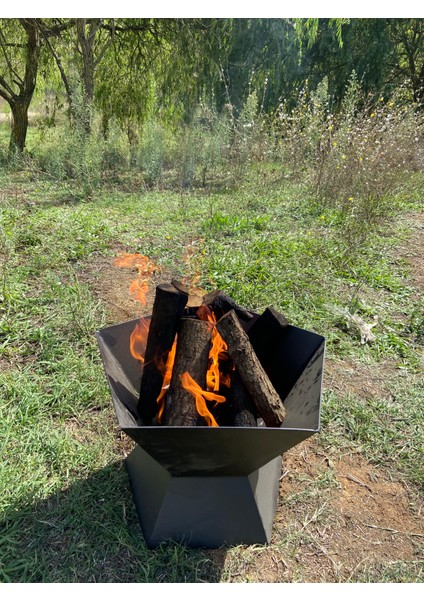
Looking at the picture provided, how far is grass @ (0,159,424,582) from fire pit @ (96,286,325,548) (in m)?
0.08

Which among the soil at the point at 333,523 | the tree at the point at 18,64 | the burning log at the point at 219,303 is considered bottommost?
the soil at the point at 333,523

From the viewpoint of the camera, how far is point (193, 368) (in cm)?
176

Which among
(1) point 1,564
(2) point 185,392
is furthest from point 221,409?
(1) point 1,564

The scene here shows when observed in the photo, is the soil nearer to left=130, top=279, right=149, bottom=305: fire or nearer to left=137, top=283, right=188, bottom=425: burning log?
left=137, top=283, right=188, bottom=425: burning log

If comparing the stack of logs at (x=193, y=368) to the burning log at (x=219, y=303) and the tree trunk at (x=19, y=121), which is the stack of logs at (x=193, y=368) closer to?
the burning log at (x=219, y=303)

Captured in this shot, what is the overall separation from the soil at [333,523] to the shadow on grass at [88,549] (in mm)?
144

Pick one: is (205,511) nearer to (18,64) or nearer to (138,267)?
(138,267)

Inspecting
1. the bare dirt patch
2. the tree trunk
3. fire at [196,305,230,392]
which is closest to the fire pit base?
fire at [196,305,230,392]

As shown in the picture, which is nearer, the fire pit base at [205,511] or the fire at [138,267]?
the fire pit base at [205,511]

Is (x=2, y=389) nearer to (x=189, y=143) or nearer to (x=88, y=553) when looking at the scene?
(x=88, y=553)

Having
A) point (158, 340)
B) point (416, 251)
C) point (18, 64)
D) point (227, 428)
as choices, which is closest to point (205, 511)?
point (227, 428)

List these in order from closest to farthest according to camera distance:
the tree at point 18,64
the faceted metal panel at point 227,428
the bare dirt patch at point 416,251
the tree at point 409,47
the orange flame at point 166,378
Answer: the faceted metal panel at point 227,428
the orange flame at point 166,378
the bare dirt patch at point 416,251
the tree at point 18,64
the tree at point 409,47

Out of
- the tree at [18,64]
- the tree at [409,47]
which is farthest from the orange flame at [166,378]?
the tree at [409,47]

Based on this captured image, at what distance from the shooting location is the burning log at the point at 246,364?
5.71ft
